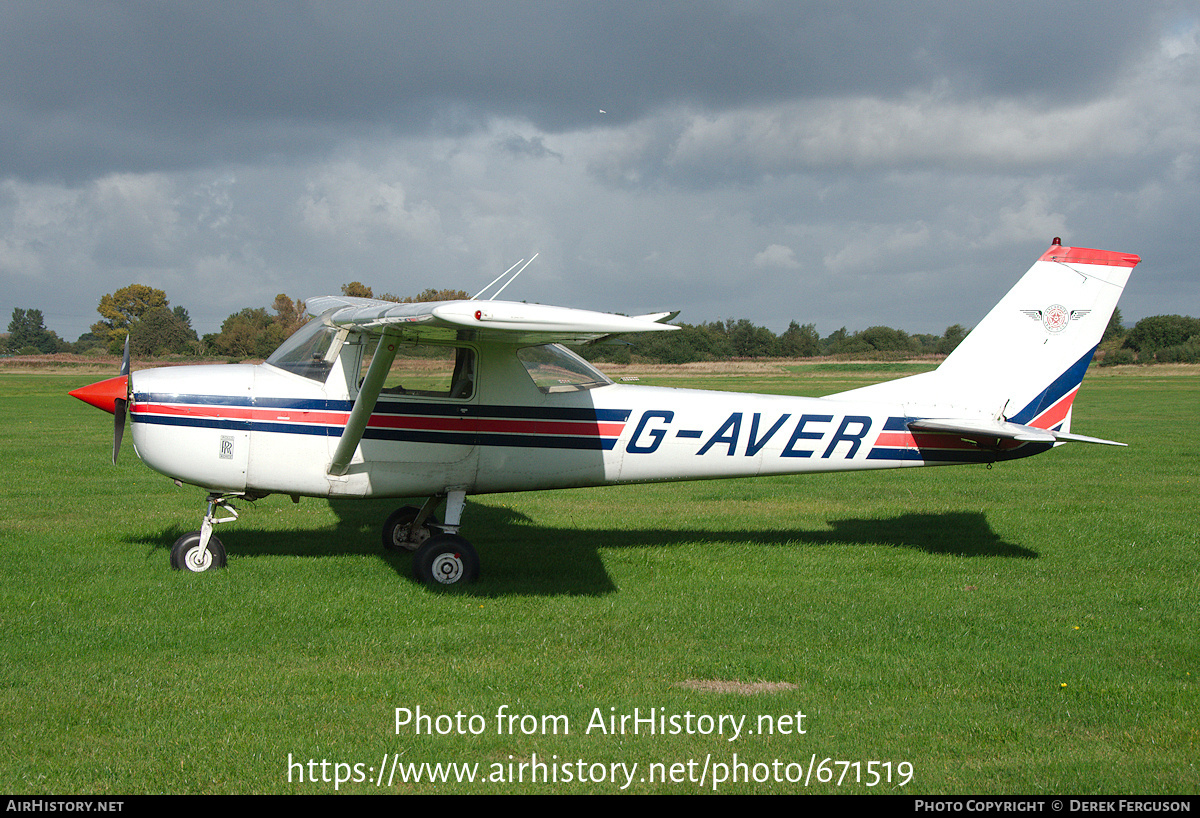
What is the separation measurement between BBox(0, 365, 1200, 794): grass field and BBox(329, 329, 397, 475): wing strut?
1164mm

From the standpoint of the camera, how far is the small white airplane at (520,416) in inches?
275

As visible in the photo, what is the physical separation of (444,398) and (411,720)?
3286 mm

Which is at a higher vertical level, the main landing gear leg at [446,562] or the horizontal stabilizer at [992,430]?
the horizontal stabilizer at [992,430]

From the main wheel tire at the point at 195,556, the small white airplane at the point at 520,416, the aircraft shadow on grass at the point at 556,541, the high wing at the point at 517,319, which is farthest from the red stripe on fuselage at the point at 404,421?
the high wing at the point at 517,319

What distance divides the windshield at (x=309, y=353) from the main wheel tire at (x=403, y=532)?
196 centimetres

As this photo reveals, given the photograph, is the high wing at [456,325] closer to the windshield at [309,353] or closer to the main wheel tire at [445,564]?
the windshield at [309,353]

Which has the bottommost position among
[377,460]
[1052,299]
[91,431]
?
[91,431]

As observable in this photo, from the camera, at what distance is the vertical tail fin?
8000mm

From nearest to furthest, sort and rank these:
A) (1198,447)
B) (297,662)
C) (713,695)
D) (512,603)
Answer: (713,695) → (297,662) → (512,603) → (1198,447)

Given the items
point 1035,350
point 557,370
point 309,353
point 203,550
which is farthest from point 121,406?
point 1035,350

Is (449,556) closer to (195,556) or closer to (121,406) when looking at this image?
(195,556)

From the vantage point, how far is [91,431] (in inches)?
797
